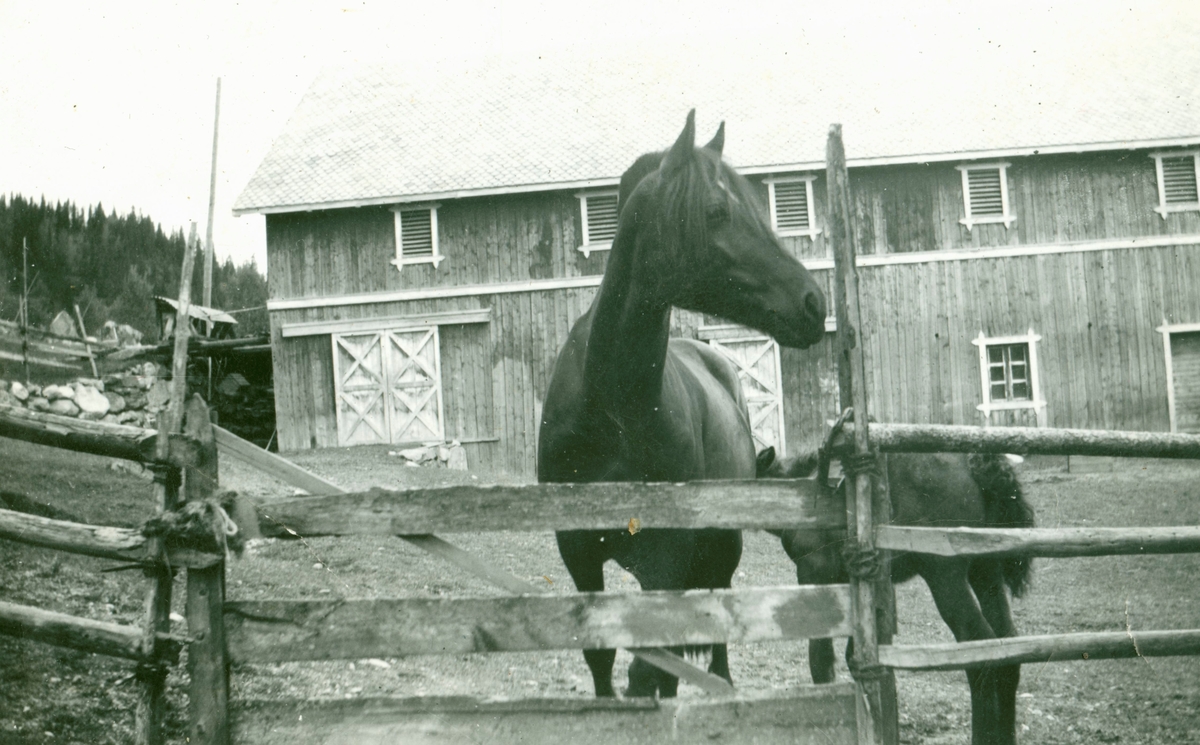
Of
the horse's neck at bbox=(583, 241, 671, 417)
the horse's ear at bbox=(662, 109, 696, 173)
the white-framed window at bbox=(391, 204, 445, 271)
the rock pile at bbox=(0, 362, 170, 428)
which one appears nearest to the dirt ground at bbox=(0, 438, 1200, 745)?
the horse's neck at bbox=(583, 241, 671, 417)

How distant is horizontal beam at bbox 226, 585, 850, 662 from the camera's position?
3.21m

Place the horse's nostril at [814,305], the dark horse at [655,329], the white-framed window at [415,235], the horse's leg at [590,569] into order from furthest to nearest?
1. the white-framed window at [415,235]
2. the horse's leg at [590,569]
3. the dark horse at [655,329]
4. the horse's nostril at [814,305]

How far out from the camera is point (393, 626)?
10.6 ft

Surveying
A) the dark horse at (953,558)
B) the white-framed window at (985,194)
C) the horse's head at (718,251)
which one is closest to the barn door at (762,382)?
the white-framed window at (985,194)

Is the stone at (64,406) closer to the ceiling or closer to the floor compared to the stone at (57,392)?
closer to the floor

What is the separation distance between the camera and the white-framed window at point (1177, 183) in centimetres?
1689

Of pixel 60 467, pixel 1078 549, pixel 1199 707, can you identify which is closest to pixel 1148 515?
pixel 1199 707

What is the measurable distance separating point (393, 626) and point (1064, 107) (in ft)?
59.9

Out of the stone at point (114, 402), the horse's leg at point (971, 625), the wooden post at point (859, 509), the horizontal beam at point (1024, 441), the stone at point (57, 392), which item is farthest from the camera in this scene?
the stone at point (114, 402)

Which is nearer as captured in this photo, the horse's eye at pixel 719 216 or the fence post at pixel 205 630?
the fence post at pixel 205 630

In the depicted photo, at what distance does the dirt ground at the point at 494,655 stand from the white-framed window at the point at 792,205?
306 inches

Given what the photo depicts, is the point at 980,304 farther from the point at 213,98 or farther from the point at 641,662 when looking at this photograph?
the point at 213,98

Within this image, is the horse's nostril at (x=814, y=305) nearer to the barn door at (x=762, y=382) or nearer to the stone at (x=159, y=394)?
the barn door at (x=762, y=382)

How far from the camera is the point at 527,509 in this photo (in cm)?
323
